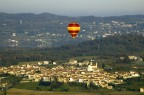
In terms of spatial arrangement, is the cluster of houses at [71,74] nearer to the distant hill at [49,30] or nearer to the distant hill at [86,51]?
the distant hill at [86,51]

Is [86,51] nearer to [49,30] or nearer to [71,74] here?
[71,74]

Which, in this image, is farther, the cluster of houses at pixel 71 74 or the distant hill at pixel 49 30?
the distant hill at pixel 49 30

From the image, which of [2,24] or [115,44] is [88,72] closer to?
[115,44]

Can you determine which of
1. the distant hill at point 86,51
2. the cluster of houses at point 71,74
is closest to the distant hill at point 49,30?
the distant hill at point 86,51

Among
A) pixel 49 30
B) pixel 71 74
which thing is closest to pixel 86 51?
pixel 71 74

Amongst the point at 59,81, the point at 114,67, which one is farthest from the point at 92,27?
the point at 59,81

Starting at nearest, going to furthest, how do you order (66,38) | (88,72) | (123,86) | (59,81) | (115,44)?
(123,86)
(59,81)
(88,72)
(115,44)
(66,38)

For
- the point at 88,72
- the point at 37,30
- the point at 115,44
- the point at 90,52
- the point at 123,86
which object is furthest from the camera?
the point at 37,30
